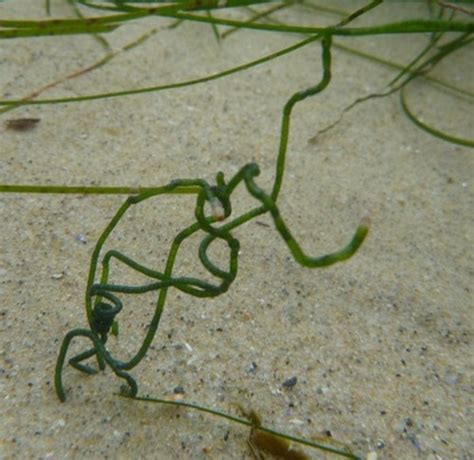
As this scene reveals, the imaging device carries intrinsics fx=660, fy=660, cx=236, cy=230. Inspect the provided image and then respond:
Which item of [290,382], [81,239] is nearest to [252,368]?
[290,382]

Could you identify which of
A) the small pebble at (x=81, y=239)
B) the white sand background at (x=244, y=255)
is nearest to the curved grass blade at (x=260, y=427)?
the white sand background at (x=244, y=255)

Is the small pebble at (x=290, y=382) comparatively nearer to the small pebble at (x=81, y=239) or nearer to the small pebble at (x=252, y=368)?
the small pebble at (x=252, y=368)

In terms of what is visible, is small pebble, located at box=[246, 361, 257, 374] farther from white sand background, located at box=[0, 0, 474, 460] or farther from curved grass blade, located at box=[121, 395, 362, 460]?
curved grass blade, located at box=[121, 395, 362, 460]

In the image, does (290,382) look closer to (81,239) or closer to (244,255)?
(244,255)

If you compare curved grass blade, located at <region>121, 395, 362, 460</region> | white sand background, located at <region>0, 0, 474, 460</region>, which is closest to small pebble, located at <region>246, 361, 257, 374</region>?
white sand background, located at <region>0, 0, 474, 460</region>

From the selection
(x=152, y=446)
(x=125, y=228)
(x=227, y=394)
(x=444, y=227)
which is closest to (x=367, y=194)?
(x=444, y=227)

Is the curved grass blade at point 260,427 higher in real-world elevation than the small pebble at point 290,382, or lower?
higher

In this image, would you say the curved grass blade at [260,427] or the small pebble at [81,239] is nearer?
the curved grass blade at [260,427]

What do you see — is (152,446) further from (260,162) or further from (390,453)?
(260,162)
